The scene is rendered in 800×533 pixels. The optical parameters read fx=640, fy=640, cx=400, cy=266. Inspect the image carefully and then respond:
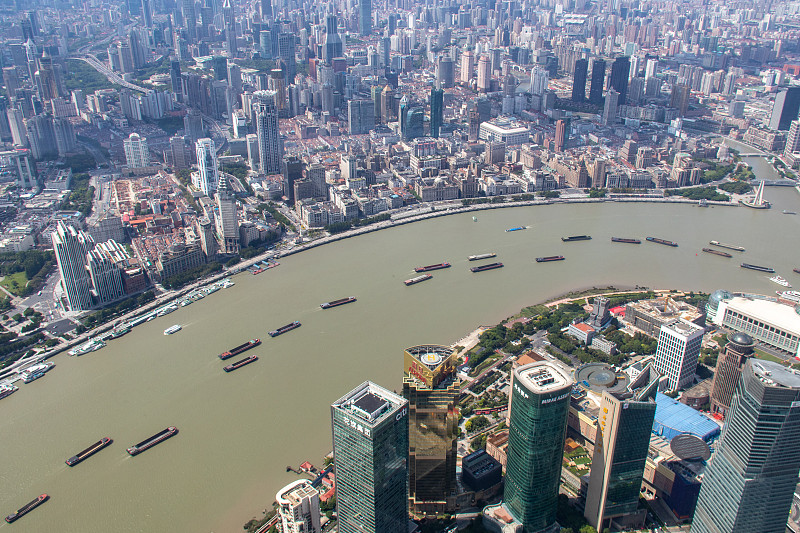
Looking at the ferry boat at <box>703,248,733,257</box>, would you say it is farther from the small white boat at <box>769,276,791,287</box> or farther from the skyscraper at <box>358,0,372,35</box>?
the skyscraper at <box>358,0,372,35</box>

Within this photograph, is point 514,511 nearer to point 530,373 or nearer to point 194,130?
point 530,373

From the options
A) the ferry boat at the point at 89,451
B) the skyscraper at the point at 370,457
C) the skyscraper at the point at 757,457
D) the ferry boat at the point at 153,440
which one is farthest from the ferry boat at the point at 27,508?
the skyscraper at the point at 757,457

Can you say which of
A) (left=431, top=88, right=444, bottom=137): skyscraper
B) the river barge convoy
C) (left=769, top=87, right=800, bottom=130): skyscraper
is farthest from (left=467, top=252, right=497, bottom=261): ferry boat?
(left=769, top=87, right=800, bottom=130): skyscraper

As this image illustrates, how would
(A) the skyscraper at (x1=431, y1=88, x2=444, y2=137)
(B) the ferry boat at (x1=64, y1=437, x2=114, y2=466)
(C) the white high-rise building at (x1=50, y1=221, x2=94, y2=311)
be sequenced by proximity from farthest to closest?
(A) the skyscraper at (x1=431, y1=88, x2=444, y2=137) → (C) the white high-rise building at (x1=50, y1=221, x2=94, y2=311) → (B) the ferry boat at (x1=64, y1=437, x2=114, y2=466)

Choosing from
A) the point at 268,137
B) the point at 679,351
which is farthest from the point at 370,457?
the point at 268,137

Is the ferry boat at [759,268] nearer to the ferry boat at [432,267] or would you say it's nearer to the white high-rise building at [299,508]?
the ferry boat at [432,267]

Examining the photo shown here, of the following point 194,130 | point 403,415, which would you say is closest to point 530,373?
point 403,415
